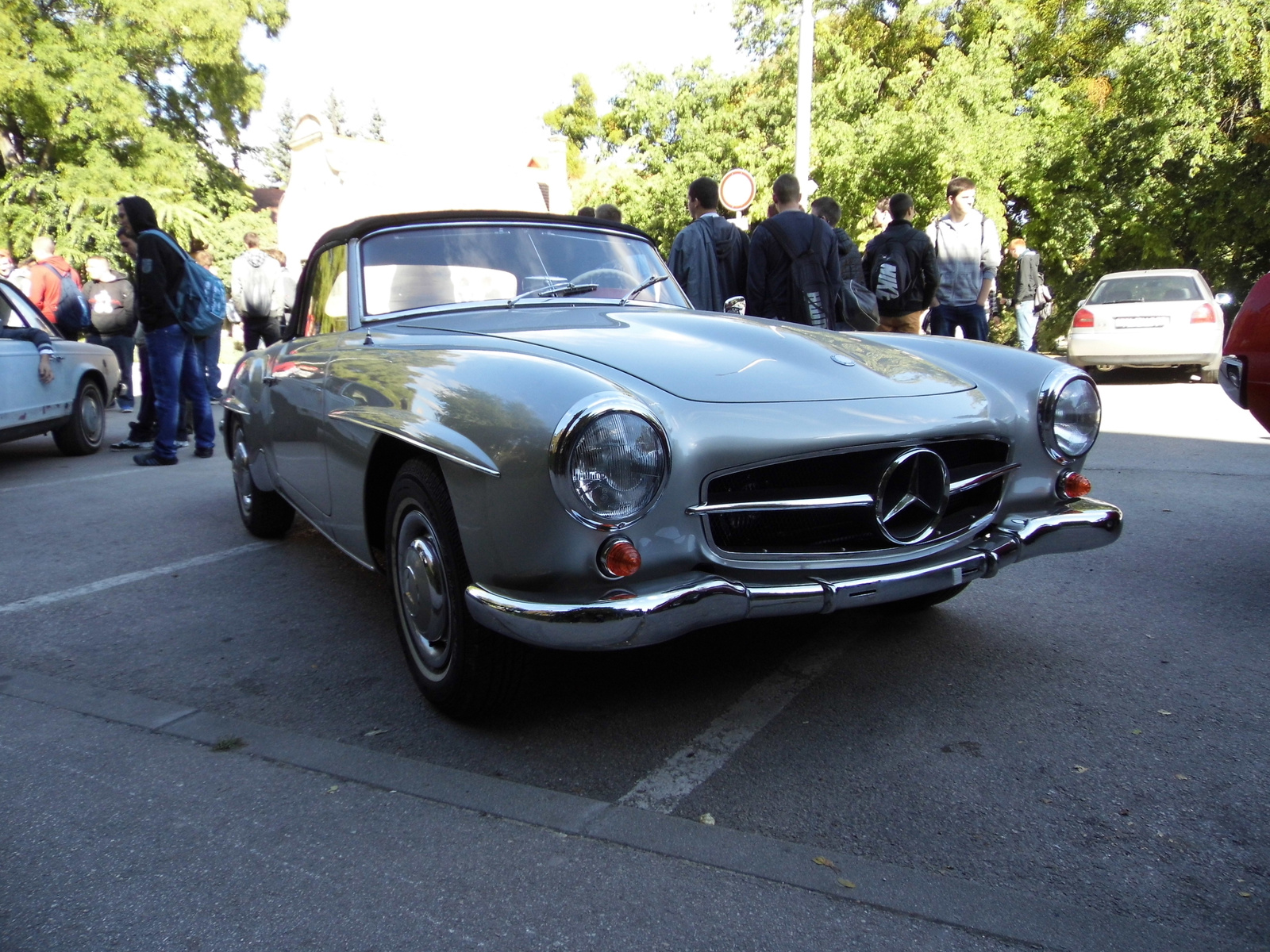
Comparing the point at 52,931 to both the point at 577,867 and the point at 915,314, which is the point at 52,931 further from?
the point at 915,314

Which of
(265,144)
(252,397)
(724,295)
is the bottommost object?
(252,397)

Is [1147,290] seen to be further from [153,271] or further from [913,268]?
[153,271]

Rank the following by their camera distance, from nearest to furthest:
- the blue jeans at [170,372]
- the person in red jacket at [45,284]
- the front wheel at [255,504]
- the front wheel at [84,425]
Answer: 1. the front wheel at [255,504]
2. the blue jeans at [170,372]
3. the front wheel at [84,425]
4. the person in red jacket at [45,284]

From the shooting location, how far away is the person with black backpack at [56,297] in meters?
10.2

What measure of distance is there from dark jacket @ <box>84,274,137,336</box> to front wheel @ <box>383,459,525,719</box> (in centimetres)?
877

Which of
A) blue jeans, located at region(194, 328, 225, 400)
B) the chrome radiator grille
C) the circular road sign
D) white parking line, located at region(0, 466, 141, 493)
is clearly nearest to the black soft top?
the chrome radiator grille

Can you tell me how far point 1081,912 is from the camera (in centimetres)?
202

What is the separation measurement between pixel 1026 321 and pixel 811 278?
716cm

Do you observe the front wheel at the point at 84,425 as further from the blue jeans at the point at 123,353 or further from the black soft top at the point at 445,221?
the black soft top at the point at 445,221

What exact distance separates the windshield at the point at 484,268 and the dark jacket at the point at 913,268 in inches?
155

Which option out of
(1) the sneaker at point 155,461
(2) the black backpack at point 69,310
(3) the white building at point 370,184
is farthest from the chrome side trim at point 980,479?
(3) the white building at point 370,184

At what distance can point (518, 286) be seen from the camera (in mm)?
3941

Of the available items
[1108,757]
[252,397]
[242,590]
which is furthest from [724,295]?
[1108,757]

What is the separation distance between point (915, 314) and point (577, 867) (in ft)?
20.8
